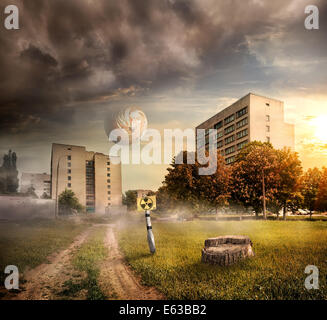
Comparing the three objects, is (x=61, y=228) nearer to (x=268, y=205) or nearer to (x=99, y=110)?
(x=99, y=110)

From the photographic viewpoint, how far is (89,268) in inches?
222

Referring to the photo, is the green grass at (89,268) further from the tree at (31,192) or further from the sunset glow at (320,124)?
the sunset glow at (320,124)

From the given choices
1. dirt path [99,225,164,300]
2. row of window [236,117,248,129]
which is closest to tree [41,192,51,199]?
dirt path [99,225,164,300]

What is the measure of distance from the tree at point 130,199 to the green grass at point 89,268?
1.55 meters

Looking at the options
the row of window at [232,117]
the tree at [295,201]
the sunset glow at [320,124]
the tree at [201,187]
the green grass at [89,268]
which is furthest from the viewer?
the tree at [295,201]

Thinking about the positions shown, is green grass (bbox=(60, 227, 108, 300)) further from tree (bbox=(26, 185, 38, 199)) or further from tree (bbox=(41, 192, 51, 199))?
tree (bbox=(26, 185, 38, 199))

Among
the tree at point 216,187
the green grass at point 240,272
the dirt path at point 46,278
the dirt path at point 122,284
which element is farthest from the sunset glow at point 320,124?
the tree at point 216,187

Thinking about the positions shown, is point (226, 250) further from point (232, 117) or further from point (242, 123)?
point (242, 123)

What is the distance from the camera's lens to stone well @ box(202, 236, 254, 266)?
550cm

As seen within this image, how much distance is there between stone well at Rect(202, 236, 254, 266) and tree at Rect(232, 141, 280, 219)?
924 cm

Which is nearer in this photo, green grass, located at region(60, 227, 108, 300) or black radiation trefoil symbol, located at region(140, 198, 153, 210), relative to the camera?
green grass, located at region(60, 227, 108, 300)

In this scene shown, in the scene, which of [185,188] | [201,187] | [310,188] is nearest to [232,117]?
[201,187]

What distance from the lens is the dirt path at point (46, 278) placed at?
14.8 feet

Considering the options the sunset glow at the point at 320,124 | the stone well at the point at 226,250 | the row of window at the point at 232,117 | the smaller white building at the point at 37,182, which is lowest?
the stone well at the point at 226,250
